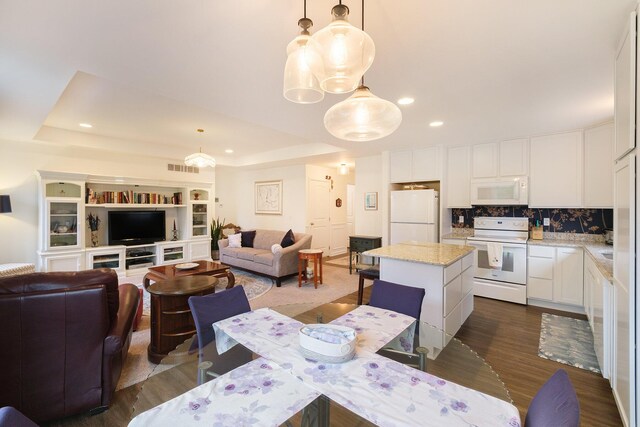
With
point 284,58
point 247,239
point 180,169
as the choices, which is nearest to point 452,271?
point 284,58

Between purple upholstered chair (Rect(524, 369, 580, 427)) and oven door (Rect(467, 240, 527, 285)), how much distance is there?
348cm

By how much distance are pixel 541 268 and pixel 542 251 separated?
0.76 ft

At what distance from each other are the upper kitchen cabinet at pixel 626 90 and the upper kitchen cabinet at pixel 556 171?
240 cm

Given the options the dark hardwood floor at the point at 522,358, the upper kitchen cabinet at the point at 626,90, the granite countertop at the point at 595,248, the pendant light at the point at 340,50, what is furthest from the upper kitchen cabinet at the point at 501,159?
the pendant light at the point at 340,50

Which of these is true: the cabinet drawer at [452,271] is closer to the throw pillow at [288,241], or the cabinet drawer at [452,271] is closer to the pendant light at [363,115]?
the pendant light at [363,115]

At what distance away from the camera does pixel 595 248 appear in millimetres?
3262

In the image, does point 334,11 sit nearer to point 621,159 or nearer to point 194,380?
point 194,380

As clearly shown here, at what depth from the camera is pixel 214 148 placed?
20.6 ft

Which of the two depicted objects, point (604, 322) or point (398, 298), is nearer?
point (398, 298)

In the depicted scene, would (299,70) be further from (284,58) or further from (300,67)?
(284,58)

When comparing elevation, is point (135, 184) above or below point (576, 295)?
above

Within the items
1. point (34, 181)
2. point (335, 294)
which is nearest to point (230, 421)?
point (335, 294)

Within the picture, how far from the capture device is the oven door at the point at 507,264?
3895 millimetres

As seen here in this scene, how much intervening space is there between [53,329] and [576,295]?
522cm
